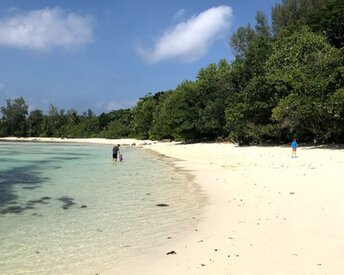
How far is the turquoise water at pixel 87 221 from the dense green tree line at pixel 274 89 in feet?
58.4

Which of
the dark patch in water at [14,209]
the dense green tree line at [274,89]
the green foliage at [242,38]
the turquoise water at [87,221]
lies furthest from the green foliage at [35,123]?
the dark patch in water at [14,209]

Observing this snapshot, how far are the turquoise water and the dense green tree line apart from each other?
17791mm

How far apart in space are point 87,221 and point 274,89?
3384cm

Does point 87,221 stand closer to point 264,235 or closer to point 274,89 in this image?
point 264,235

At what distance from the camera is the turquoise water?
26.7 feet

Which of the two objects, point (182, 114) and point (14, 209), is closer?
point (14, 209)

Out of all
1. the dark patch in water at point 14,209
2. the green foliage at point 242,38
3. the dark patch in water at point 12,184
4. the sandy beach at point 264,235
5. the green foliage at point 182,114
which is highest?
the green foliage at point 242,38

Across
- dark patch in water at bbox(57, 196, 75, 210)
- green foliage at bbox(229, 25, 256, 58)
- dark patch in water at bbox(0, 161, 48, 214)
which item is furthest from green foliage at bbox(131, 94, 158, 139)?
dark patch in water at bbox(57, 196, 75, 210)

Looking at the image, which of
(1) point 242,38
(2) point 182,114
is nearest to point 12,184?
(2) point 182,114

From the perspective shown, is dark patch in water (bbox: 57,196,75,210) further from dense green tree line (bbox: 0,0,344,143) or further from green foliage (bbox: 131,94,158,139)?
green foliage (bbox: 131,94,158,139)

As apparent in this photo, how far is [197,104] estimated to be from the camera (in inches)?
2368

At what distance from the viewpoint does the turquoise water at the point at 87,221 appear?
26.7 ft

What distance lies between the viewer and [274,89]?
41875mm

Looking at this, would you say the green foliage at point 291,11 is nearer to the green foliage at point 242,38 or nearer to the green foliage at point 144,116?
the green foliage at point 242,38
